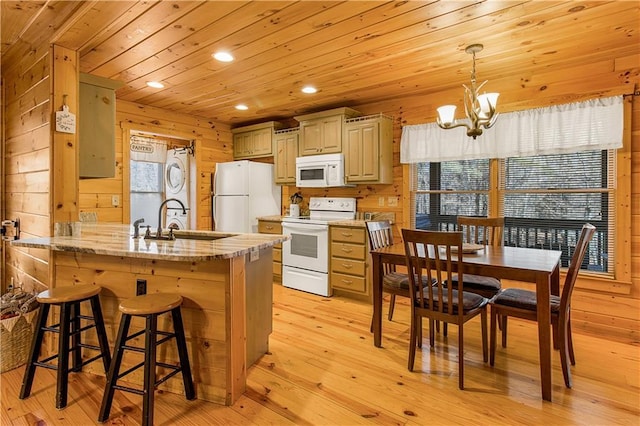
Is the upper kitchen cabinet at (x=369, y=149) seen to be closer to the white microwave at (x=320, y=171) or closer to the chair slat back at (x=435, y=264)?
the white microwave at (x=320, y=171)

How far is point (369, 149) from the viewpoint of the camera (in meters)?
4.07

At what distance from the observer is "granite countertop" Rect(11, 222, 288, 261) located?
5.99 ft

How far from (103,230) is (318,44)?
7.26ft

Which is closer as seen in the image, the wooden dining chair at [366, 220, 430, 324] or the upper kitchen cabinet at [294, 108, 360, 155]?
the wooden dining chair at [366, 220, 430, 324]

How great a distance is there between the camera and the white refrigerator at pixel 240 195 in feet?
Answer: 15.8

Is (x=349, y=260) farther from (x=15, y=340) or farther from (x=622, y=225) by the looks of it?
(x=15, y=340)

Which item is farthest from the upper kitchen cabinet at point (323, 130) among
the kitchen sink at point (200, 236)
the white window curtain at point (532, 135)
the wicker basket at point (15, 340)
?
the wicker basket at point (15, 340)

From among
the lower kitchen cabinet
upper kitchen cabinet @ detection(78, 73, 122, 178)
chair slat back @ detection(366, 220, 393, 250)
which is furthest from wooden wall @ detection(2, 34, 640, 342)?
the lower kitchen cabinet

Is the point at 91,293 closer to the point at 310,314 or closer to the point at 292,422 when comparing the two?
the point at 292,422

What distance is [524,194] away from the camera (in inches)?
137

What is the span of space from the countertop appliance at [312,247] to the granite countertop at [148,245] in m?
1.69

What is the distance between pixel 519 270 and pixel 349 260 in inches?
81.0

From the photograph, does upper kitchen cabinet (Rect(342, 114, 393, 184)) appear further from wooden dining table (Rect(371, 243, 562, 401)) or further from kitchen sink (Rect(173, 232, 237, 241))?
kitchen sink (Rect(173, 232, 237, 241))

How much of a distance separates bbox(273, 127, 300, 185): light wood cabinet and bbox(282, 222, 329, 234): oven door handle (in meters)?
0.71
